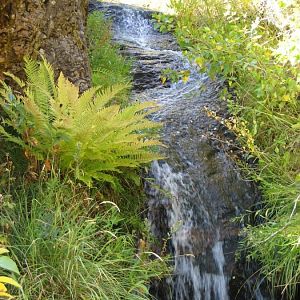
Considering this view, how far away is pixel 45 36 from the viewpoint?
143 inches

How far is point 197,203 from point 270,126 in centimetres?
111

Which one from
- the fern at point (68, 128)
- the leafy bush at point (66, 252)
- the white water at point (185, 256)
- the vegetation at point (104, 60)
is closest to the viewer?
the leafy bush at point (66, 252)

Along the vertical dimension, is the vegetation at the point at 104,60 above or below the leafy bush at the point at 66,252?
above

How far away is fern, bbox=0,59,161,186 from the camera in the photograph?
302cm

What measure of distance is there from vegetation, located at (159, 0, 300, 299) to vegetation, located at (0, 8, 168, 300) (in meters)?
0.89

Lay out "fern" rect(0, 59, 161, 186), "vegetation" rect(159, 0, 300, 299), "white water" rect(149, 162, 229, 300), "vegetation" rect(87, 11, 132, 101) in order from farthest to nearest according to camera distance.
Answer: "vegetation" rect(87, 11, 132, 101) → "white water" rect(149, 162, 229, 300) → "vegetation" rect(159, 0, 300, 299) → "fern" rect(0, 59, 161, 186)

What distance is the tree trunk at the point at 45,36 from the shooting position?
3.41m

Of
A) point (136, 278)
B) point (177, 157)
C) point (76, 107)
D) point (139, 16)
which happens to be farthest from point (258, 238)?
point (139, 16)

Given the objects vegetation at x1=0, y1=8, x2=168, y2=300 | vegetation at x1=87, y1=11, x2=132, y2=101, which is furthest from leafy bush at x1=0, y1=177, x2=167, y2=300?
vegetation at x1=87, y1=11, x2=132, y2=101

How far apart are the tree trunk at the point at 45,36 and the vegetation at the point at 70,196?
0.95 ft

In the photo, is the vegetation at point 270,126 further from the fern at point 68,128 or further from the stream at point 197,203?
the fern at point 68,128

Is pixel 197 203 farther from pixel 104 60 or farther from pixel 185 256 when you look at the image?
pixel 104 60

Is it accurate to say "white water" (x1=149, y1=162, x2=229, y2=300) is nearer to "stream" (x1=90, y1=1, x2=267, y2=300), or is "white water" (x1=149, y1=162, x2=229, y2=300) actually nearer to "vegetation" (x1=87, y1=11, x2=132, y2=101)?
"stream" (x1=90, y1=1, x2=267, y2=300)

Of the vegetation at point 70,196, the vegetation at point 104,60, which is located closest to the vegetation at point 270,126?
the vegetation at point 70,196
